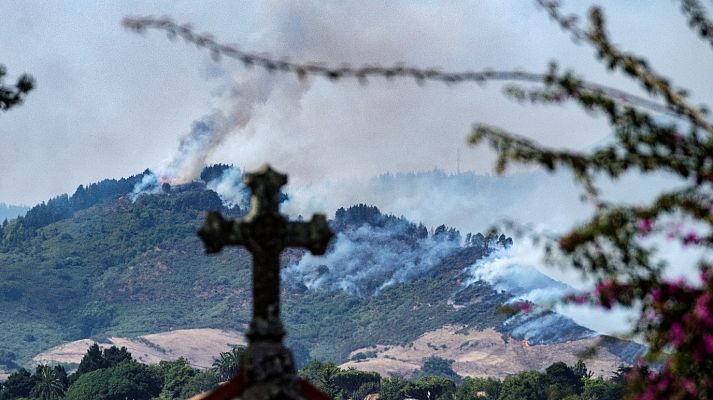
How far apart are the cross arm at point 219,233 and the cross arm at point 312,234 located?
1.51 ft

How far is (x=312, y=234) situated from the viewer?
43.3 ft

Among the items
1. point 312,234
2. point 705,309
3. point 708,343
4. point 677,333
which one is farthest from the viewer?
point 312,234

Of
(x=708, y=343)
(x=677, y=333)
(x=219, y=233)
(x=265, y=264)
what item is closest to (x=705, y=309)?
(x=708, y=343)

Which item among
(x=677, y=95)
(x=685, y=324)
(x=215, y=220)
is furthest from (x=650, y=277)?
(x=215, y=220)

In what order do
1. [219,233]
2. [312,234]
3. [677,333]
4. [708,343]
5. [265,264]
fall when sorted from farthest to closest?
[312,234], [265,264], [219,233], [677,333], [708,343]

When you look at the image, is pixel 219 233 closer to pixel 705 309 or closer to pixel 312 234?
pixel 312 234

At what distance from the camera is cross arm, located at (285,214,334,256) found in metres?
13.0

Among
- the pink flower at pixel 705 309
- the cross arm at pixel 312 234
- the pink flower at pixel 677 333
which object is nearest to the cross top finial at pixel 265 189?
the cross arm at pixel 312 234

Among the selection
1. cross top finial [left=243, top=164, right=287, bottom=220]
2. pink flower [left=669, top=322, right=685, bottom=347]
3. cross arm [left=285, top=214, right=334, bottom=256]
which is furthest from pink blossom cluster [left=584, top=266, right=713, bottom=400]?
cross top finial [left=243, top=164, right=287, bottom=220]

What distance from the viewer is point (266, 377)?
40.2ft

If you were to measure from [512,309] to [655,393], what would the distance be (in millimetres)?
1768

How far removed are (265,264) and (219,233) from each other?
0.45 meters

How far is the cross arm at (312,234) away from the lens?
13039 mm

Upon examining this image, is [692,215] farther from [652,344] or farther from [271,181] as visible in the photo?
[271,181]
